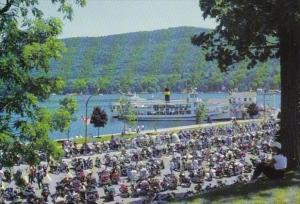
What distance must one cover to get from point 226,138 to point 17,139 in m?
46.7

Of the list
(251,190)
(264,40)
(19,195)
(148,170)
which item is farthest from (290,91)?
(148,170)

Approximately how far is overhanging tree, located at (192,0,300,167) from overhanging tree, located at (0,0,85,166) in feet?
24.5

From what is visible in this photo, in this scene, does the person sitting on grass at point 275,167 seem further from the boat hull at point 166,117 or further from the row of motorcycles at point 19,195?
the boat hull at point 166,117

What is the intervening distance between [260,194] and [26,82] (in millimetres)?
6393

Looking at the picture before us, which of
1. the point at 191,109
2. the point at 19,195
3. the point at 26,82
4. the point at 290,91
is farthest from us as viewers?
the point at 191,109

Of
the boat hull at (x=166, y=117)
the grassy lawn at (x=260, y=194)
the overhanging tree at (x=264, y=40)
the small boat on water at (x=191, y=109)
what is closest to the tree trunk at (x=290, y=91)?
the overhanging tree at (x=264, y=40)

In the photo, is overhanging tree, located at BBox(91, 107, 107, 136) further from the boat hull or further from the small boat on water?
the boat hull

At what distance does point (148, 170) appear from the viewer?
38.1 m

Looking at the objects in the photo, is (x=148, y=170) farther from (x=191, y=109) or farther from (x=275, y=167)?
(x=191, y=109)

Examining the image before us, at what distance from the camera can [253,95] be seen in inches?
5325

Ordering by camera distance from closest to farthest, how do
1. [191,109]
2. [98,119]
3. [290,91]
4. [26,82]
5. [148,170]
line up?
[26,82] → [290,91] → [148,170] → [98,119] → [191,109]

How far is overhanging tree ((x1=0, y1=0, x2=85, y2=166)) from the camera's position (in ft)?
42.4

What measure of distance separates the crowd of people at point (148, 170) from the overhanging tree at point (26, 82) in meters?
4.40

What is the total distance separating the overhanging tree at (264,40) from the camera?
62.8 ft
